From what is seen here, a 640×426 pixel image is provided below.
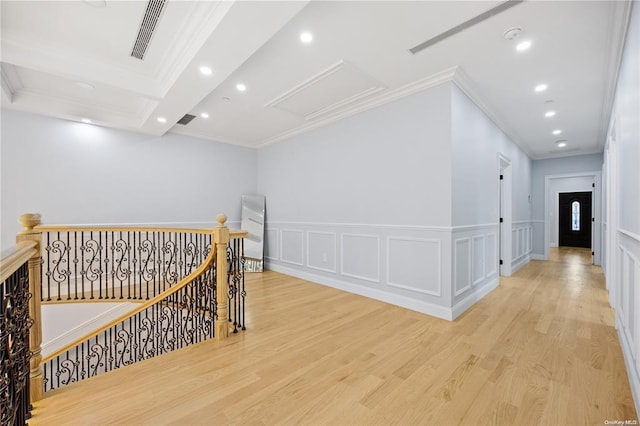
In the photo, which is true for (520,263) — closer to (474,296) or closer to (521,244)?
(521,244)

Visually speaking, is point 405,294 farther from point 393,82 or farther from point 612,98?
point 612,98

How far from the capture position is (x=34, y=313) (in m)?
1.98

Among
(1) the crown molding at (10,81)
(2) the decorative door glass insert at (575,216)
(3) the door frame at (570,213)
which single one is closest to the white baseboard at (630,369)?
(1) the crown molding at (10,81)

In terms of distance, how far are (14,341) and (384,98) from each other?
4209mm

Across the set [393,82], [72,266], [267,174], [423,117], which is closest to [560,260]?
[423,117]

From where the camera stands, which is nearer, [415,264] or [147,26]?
[147,26]

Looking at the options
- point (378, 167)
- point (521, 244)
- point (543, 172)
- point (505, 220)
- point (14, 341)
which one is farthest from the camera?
point (543, 172)

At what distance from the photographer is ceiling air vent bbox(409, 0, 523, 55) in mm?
2170

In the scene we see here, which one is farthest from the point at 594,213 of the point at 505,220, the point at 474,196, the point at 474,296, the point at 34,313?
the point at 34,313

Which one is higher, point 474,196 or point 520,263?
point 474,196

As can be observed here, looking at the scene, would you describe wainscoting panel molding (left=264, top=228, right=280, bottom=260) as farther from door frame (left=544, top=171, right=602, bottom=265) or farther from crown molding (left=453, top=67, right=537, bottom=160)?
door frame (left=544, top=171, right=602, bottom=265)

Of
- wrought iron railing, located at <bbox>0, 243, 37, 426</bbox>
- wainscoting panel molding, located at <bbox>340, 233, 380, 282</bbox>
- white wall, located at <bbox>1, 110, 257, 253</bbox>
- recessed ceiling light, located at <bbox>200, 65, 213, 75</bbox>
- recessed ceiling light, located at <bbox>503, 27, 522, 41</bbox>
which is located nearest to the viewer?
wrought iron railing, located at <bbox>0, 243, 37, 426</bbox>

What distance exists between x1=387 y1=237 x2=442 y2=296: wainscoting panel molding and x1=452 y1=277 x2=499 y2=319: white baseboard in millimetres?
305

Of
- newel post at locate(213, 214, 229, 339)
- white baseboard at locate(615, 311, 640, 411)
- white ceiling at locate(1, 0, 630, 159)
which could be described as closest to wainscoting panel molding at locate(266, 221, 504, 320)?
white baseboard at locate(615, 311, 640, 411)
